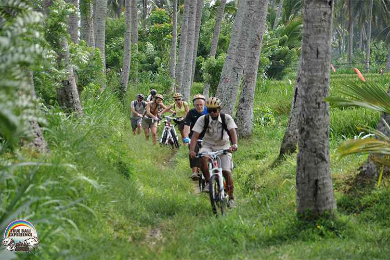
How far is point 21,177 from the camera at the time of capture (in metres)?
5.88

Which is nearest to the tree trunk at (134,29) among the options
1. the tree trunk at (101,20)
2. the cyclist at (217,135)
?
the tree trunk at (101,20)

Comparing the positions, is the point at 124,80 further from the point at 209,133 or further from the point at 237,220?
the point at 237,220

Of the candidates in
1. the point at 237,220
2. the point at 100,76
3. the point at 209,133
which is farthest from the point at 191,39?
the point at 237,220

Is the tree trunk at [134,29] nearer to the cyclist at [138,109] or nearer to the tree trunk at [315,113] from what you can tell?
the cyclist at [138,109]

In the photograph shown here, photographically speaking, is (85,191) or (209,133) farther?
(209,133)

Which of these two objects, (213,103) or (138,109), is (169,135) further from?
(213,103)

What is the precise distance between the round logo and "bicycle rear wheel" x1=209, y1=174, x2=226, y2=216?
3.56m

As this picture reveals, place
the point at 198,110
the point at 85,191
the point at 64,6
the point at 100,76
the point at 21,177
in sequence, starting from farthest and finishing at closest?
the point at 100,76 → the point at 198,110 → the point at 64,6 → the point at 85,191 → the point at 21,177

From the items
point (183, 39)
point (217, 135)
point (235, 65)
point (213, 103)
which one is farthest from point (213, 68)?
point (213, 103)

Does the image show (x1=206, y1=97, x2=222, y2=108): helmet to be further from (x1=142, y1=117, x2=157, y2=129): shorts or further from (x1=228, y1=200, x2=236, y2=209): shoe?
(x1=142, y1=117, x2=157, y2=129): shorts

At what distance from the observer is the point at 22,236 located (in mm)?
4977

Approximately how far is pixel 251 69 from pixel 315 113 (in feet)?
26.8

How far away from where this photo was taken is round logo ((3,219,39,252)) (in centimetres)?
493

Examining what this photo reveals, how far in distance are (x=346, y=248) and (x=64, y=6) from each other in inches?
266
